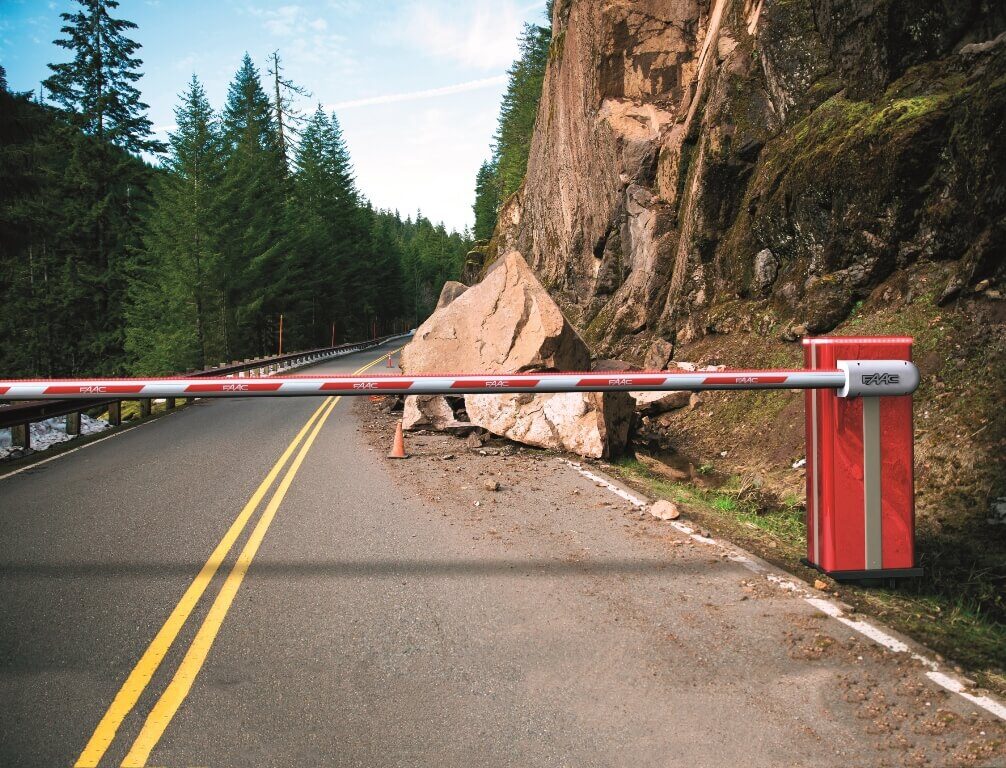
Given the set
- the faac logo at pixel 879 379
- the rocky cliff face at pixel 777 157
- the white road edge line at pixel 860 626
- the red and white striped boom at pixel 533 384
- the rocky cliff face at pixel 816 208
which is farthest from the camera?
the rocky cliff face at pixel 777 157

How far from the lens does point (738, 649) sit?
3.90 m

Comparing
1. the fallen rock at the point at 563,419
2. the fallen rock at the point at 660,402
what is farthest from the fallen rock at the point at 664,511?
the fallen rock at the point at 660,402

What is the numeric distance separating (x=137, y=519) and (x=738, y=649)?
20.1 feet

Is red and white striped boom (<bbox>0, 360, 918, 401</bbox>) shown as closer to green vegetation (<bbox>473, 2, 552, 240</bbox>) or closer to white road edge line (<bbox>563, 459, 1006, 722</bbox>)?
white road edge line (<bbox>563, 459, 1006, 722</bbox>)

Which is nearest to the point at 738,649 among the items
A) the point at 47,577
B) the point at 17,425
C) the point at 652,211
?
the point at 47,577

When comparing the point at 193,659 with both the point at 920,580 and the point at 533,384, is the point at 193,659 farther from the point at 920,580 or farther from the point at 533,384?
the point at 920,580

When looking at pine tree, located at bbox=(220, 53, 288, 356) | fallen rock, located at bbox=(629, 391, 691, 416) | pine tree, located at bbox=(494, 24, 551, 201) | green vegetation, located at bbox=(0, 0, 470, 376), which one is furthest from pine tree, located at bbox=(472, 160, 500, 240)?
fallen rock, located at bbox=(629, 391, 691, 416)

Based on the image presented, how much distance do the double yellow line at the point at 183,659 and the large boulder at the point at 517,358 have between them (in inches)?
204

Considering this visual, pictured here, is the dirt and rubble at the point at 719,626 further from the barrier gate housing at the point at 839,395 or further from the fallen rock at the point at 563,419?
the fallen rock at the point at 563,419

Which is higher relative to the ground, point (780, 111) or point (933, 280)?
point (780, 111)

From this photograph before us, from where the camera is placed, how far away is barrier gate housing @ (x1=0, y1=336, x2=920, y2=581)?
175 inches

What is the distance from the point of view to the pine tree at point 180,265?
36.0m

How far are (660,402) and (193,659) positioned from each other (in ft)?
39.9

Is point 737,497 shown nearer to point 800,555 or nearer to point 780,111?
point 800,555
